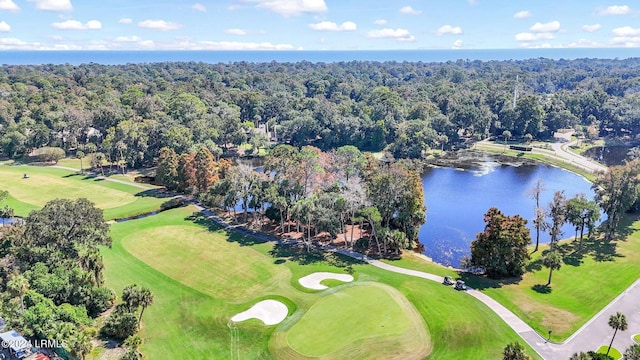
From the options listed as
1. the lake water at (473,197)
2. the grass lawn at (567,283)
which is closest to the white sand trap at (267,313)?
the grass lawn at (567,283)

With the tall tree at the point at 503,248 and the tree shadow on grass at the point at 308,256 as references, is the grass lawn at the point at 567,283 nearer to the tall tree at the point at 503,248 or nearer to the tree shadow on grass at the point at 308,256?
the tall tree at the point at 503,248

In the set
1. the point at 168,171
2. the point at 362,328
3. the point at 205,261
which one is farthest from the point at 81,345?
the point at 168,171

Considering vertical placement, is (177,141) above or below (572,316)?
above

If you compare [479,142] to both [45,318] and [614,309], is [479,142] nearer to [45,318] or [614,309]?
[614,309]

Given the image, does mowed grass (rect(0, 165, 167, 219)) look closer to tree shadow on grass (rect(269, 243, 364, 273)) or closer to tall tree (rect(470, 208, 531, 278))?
tree shadow on grass (rect(269, 243, 364, 273))

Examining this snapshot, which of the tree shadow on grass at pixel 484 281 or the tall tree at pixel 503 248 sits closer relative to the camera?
the tree shadow on grass at pixel 484 281

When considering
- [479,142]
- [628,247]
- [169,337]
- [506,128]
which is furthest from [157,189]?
[506,128]

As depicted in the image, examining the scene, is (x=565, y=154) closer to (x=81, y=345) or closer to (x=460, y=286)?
(x=460, y=286)
